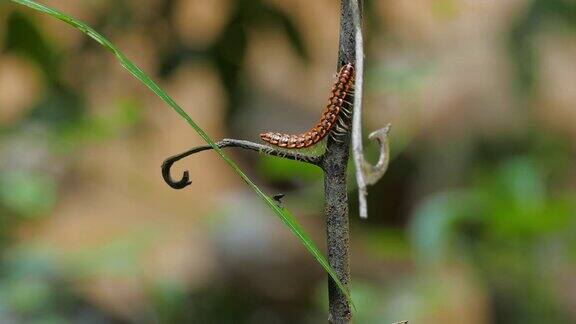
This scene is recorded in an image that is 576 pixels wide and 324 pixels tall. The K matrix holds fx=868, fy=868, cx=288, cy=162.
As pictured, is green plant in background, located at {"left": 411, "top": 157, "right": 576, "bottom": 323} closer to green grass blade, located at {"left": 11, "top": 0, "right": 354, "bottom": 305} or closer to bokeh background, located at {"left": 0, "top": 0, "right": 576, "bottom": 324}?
bokeh background, located at {"left": 0, "top": 0, "right": 576, "bottom": 324}

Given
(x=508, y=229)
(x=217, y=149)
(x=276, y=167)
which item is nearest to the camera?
(x=217, y=149)

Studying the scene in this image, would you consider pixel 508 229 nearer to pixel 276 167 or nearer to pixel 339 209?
pixel 276 167

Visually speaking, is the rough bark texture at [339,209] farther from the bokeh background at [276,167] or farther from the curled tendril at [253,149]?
the bokeh background at [276,167]

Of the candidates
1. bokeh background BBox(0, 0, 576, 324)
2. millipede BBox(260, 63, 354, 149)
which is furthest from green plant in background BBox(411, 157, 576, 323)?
millipede BBox(260, 63, 354, 149)

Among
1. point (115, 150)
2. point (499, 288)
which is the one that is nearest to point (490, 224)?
point (499, 288)

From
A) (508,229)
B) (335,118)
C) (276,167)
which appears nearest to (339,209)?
(335,118)

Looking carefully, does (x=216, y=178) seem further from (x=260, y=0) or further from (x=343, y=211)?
(x=343, y=211)

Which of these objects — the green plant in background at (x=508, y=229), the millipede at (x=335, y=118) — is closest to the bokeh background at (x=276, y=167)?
the green plant in background at (x=508, y=229)
